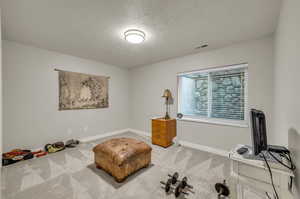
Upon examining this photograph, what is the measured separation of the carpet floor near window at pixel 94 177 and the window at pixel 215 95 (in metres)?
0.97

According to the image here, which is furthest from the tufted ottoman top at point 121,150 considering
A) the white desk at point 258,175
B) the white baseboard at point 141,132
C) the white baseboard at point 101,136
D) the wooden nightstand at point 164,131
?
the white baseboard at point 141,132

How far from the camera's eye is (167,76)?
12.4 ft

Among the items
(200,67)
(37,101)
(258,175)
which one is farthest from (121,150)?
(200,67)

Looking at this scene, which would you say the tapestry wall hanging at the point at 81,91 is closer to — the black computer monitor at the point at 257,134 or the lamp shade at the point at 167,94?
the lamp shade at the point at 167,94

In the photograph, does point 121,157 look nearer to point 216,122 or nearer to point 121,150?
point 121,150

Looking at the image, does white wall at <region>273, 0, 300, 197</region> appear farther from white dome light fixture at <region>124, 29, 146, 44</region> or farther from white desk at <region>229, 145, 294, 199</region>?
white dome light fixture at <region>124, 29, 146, 44</region>

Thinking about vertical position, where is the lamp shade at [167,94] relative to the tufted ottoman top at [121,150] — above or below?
above

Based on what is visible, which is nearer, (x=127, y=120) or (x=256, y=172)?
(x=256, y=172)

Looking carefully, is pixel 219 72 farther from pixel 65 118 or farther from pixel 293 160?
pixel 65 118

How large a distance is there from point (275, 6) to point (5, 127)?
5004 millimetres

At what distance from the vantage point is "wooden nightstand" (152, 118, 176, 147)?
320 cm

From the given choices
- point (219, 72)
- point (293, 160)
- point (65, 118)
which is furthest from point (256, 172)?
point (65, 118)

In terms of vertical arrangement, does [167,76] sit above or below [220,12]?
below

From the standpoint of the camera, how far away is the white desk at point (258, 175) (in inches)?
36.9
